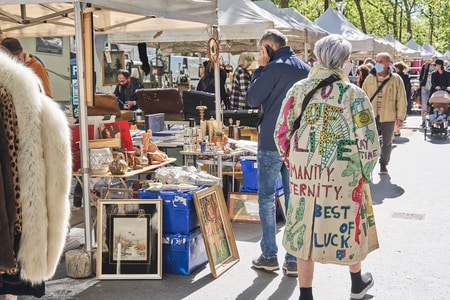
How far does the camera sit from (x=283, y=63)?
5020 millimetres

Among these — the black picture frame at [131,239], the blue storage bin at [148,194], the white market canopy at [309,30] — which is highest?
the white market canopy at [309,30]

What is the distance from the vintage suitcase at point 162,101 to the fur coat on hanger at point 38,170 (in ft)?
24.5

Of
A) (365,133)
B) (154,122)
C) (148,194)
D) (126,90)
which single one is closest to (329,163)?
(365,133)

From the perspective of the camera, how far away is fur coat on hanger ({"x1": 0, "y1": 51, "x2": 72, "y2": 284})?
122 inches

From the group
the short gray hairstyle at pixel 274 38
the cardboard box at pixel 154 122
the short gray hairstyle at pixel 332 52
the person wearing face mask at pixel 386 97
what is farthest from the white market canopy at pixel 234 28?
the short gray hairstyle at pixel 332 52

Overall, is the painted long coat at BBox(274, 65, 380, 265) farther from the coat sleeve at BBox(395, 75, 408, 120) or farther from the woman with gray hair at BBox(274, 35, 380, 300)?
the coat sleeve at BBox(395, 75, 408, 120)

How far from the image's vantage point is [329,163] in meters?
3.93

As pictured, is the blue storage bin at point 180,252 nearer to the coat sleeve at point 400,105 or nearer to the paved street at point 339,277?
the paved street at point 339,277

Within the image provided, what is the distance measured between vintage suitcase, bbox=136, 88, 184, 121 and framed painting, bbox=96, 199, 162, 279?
18.5ft

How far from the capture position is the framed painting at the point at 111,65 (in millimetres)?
10539

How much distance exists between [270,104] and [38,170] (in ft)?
7.87

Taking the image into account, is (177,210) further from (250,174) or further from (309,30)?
(309,30)

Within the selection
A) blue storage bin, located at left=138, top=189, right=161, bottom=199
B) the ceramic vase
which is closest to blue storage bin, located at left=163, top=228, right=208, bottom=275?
blue storage bin, located at left=138, top=189, right=161, bottom=199

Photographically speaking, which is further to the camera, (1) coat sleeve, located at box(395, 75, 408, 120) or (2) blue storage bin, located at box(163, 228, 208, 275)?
(1) coat sleeve, located at box(395, 75, 408, 120)
